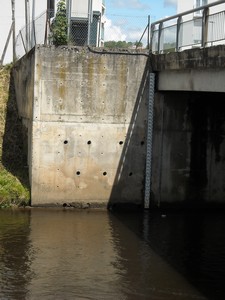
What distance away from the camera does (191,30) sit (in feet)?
53.1

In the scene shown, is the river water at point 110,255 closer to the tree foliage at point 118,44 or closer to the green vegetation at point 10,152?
the green vegetation at point 10,152

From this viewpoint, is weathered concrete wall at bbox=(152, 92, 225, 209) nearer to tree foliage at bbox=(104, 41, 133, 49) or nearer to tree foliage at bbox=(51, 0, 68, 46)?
tree foliage at bbox=(104, 41, 133, 49)

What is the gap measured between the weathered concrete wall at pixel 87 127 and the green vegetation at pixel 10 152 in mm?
706

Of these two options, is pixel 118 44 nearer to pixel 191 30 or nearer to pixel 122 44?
pixel 122 44

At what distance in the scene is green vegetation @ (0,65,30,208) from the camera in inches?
728

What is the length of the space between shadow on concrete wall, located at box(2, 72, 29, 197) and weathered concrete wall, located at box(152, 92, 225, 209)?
487 cm

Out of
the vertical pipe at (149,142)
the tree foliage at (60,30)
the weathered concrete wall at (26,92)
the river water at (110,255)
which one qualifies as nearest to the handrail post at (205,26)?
the vertical pipe at (149,142)

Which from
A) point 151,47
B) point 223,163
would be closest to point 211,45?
point 151,47

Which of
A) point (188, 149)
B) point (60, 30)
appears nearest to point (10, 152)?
point (60, 30)

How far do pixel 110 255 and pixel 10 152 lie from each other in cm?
902

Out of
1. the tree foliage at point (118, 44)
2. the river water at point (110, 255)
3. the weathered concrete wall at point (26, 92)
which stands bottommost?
the river water at point (110, 255)

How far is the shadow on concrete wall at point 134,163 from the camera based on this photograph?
19.0 m

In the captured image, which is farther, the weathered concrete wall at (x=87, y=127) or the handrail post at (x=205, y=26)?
the weathered concrete wall at (x=87, y=127)

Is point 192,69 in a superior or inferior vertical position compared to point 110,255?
superior
